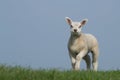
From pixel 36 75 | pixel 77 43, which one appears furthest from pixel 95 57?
pixel 36 75

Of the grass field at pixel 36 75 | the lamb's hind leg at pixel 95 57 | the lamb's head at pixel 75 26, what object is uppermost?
the lamb's head at pixel 75 26

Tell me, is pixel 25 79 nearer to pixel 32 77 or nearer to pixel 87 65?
pixel 32 77

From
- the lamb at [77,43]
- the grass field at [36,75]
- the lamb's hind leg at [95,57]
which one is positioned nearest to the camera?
the grass field at [36,75]

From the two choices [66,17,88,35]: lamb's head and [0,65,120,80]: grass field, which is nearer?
[0,65,120,80]: grass field

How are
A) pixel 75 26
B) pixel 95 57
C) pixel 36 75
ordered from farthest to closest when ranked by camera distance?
pixel 95 57
pixel 75 26
pixel 36 75

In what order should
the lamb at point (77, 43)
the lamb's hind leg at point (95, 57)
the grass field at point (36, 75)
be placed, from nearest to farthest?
the grass field at point (36, 75) → the lamb at point (77, 43) → the lamb's hind leg at point (95, 57)

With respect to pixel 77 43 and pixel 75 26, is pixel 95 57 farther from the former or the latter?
pixel 75 26

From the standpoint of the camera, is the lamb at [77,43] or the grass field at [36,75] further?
the lamb at [77,43]

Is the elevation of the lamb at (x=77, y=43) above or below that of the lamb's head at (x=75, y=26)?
below

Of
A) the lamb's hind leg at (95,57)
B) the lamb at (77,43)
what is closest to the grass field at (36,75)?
the lamb at (77,43)

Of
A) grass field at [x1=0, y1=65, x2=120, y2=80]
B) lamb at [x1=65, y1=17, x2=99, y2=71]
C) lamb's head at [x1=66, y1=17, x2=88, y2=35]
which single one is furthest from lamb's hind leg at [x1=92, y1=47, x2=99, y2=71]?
grass field at [x1=0, y1=65, x2=120, y2=80]

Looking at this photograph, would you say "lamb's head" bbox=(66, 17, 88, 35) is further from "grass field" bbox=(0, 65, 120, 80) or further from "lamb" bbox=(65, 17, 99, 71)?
"grass field" bbox=(0, 65, 120, 80)

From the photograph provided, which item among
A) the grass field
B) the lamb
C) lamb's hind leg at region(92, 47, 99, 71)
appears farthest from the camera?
lamb's hind leg at region(92, 47, 99, 71)

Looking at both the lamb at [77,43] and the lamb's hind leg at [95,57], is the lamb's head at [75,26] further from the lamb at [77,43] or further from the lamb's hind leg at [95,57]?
the lamb's hind leg at [95,57]
